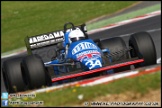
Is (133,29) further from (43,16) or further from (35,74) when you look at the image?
(35,74)

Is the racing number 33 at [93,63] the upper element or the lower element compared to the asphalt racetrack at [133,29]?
lower

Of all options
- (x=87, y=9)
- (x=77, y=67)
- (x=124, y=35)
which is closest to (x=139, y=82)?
(x=77, y=67)

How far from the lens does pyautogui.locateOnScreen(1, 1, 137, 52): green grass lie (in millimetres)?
19234

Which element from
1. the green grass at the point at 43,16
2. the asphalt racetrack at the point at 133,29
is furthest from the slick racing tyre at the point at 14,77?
the green grass at the point at 43,16

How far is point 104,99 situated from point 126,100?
292mm

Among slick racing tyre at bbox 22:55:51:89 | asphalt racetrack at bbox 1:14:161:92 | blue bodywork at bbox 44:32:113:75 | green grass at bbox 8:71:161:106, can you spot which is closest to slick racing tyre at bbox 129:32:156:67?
blue bodywork at bbox 44:32:113:75

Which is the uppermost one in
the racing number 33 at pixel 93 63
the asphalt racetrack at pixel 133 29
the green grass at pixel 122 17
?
the green grass at pixel 122 17

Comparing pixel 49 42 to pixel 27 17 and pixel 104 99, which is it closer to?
pixel 104 99

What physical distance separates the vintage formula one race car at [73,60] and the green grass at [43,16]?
26.1 ft

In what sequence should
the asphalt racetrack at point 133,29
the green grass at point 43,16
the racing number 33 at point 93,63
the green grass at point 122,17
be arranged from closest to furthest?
the racing number 33 at point 93,63, the asphalt racetrack at point 133,29, the green grass at point 122,17, the green grass at point 43,16

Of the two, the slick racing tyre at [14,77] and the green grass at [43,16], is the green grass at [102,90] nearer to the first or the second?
the slick racing tyre at [14,77]

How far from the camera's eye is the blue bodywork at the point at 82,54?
28.1ft

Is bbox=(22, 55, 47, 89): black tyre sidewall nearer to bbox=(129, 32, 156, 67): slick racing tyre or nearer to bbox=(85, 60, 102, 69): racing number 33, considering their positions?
bbox=(85, 60, 102, 69): racing number 33

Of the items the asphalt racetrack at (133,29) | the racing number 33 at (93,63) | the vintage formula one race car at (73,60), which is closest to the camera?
the vintage formula one race car at (73,60)
